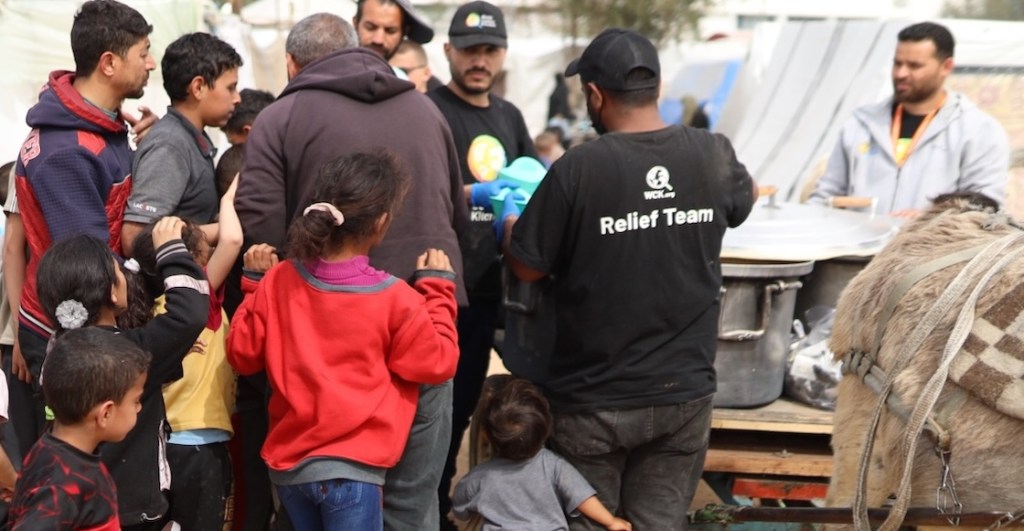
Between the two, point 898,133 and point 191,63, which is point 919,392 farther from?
point 898,133

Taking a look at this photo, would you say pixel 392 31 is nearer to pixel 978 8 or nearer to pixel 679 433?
pixel 679 433

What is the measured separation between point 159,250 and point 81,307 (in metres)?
0.32

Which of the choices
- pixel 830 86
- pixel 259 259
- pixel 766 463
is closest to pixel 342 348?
pixel 259 259

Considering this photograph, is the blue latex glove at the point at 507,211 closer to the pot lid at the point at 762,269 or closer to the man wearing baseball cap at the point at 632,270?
the man wearing baseball cap at the point at 632,270

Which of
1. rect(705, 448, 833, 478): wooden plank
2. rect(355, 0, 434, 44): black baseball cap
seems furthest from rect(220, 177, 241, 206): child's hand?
rect(705, 448, 833, 478): wooden plank

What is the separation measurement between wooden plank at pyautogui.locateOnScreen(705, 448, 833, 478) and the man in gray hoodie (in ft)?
4.39

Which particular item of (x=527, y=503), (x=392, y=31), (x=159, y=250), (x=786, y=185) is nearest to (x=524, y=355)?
(x=527, y=503)

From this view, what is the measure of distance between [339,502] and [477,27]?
273 cm

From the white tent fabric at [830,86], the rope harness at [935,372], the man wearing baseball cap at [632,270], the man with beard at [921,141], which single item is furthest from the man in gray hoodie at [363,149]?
the white tent fabric at [830,86]

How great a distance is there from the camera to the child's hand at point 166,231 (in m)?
3.48

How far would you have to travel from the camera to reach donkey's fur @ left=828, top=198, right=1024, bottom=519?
10.4ft

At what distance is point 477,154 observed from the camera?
510cm

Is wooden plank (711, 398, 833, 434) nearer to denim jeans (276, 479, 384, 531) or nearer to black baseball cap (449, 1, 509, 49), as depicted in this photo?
denim jeans (276, 479, 384, 531)

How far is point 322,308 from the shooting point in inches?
132
